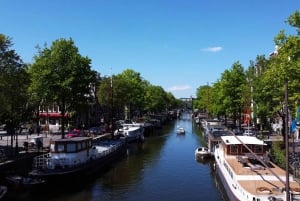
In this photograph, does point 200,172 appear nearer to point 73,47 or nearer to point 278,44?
point 278,44

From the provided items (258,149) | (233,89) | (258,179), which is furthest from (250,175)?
(233,89)

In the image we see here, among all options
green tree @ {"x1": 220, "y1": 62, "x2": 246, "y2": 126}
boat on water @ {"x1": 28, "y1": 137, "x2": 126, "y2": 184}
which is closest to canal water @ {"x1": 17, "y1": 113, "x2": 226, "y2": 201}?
boat on water @ {"x1": 28, "y1": 137, "x2": 126, "y2": 184}

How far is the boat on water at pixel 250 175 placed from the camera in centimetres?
3364

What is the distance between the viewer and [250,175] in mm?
41375

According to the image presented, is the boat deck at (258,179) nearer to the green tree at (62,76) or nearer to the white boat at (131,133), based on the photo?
the green tree at (62,76)

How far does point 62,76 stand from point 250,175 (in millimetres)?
41239

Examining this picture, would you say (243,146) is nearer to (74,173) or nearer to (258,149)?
(258,149)

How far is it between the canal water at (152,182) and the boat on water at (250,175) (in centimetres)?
330

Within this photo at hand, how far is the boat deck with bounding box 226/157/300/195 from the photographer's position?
34656mm

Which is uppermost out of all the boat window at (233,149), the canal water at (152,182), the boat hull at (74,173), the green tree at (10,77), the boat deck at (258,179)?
the green tree at (10,77)

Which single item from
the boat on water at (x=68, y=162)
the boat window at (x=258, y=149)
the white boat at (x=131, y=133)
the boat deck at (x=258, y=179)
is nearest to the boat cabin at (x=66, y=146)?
the boat on water at (x=68, y=162)

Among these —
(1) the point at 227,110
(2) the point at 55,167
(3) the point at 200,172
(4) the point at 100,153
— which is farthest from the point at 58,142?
(1) the point at 227,110

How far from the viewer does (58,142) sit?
53719mm

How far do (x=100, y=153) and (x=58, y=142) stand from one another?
11.9m
